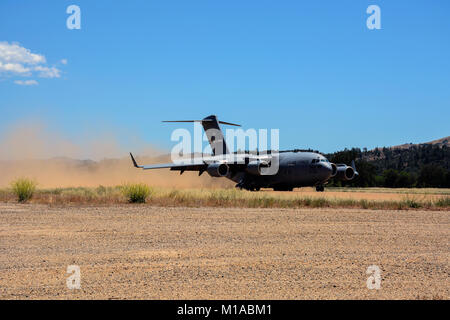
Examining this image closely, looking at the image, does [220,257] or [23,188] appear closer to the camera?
[220,257]

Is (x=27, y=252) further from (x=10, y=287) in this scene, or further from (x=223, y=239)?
(x=223, y=239)

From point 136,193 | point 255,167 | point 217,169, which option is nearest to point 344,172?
point 255,167

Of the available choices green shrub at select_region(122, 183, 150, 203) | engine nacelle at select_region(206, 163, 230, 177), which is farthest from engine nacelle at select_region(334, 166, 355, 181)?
green shrub at select_region(122, 183, 150, 203)

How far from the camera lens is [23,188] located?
79.4 ft

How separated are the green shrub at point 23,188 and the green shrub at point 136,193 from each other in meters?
4.57

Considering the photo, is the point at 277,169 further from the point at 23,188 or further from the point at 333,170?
the point at 23,188

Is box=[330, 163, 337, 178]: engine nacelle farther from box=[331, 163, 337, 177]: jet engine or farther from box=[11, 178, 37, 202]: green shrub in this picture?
box=[11, 178, 37, 202]: green shrub

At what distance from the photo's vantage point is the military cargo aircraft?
108 ft

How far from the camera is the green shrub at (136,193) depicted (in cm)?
2262

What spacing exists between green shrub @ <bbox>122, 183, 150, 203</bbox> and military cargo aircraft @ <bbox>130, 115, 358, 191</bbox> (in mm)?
9527

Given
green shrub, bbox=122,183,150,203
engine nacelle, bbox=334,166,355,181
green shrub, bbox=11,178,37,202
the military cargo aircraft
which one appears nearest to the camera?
green shrub, bbox=122,183,150,203

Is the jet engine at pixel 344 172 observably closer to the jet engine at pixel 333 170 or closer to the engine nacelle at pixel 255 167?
the jet engine at pixel 333 170

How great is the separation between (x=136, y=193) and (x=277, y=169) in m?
14.4

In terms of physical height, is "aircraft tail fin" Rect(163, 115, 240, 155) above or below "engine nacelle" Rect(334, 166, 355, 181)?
above
